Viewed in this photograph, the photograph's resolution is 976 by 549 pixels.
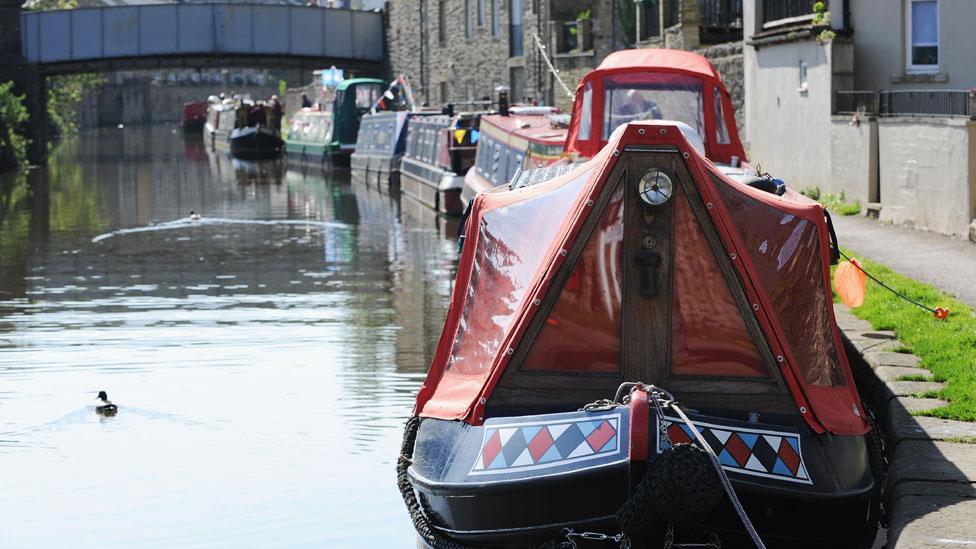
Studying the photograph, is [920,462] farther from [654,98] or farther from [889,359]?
[654,98]

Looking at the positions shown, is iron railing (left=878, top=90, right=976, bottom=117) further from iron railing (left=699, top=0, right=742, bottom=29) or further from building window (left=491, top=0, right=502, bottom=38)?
building window (left=491, top=0, right=502, bottom=38)

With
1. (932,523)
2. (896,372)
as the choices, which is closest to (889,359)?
(896,372)

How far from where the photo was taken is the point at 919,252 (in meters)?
16.3

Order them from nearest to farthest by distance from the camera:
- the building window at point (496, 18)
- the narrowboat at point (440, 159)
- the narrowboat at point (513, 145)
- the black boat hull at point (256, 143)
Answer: the narrowboat at point (513, 145) < the narrowboat at point (440, 159) < the building window at point (496, 18) < the black boat hull at point (256, 143)

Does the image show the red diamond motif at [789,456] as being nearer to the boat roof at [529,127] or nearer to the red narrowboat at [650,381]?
the red narrowboat at [650,381]

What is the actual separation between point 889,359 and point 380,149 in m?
32.6

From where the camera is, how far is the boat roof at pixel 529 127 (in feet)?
70.6

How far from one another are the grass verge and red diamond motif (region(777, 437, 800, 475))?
1.85m

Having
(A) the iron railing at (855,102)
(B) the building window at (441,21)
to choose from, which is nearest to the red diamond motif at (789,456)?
(A) the iron railing at (855,102)

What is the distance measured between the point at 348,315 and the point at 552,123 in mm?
7697

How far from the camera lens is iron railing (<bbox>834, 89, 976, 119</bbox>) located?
62.1ft

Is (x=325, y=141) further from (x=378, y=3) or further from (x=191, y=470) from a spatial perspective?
(x=191, y=470)

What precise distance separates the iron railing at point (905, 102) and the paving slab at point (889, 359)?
24.7ft

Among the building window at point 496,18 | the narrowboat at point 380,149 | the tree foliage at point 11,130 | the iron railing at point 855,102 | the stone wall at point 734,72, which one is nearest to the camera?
the iron railing at point 855,102
